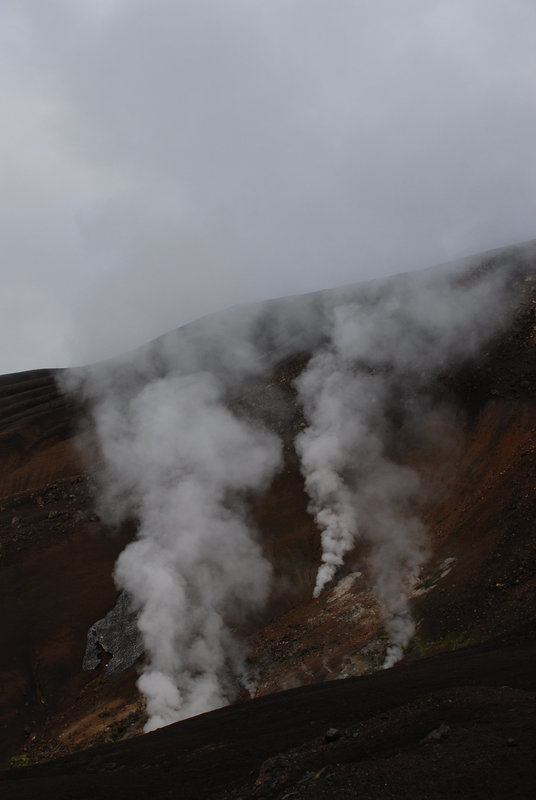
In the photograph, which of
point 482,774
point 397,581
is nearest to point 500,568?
point 397,581

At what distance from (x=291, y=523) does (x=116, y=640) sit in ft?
26.3

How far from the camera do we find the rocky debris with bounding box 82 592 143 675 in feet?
62.5

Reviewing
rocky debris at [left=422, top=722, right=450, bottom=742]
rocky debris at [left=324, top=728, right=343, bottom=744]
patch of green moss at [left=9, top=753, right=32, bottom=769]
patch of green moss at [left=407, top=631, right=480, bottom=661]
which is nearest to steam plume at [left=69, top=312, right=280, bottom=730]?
patch of green moss at [left=9, top=753, right=32, bottom=769]

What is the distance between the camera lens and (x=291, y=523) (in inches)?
936

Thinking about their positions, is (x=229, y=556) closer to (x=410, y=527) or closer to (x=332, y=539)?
(x=332, y=539)

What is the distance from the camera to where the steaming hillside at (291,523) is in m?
16.5

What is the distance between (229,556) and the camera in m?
21.9

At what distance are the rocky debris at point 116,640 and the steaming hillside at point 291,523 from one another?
0.08 m

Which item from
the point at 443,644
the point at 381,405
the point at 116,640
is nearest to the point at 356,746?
the point at 443,644

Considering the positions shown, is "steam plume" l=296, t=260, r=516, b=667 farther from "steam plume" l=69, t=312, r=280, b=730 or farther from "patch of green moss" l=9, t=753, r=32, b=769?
"patch of green moss" l=9, t=753, r=32, b=769

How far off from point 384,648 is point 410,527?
6593 mm

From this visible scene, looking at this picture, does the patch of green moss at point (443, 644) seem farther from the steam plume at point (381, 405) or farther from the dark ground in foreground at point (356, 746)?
the dark ground in foreground at point (356, 746)

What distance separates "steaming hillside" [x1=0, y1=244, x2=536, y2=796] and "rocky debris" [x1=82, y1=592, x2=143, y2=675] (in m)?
0.08

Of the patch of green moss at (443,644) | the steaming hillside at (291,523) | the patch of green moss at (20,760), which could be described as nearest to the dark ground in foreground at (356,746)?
the patch of green moss at (443,644)
